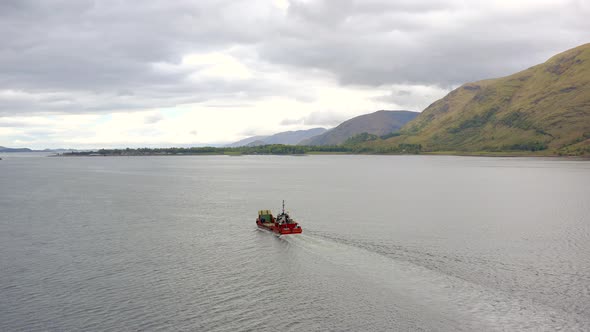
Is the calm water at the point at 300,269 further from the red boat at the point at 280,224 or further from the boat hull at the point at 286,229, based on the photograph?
the red boat at the point at 280,224

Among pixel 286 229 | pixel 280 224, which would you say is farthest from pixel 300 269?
pixel 280 224

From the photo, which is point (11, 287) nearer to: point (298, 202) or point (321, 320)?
point (321, 320)

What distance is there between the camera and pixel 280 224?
8194 centimetres

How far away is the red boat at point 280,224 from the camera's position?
80.8 meters

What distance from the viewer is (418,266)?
6006cm

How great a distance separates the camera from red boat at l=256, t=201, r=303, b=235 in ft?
265

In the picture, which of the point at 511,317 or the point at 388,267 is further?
the point at 388,267

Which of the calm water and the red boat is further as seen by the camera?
the red boat

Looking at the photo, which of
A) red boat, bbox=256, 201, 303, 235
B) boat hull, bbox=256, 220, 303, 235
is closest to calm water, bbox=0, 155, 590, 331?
boat hull, bbox=256, 220, 303, 235

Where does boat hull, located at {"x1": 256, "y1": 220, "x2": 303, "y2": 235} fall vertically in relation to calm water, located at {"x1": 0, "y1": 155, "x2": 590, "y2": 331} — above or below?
above

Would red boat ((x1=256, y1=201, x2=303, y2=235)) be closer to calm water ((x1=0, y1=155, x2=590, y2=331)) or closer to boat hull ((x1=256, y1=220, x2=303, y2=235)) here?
boat hull ((x1=256, y1=220, x2=303, y2=235))

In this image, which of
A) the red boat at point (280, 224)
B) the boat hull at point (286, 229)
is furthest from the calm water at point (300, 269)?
the red boat at point (280, 224)

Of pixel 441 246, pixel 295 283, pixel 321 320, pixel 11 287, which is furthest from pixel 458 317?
pixel 11 287

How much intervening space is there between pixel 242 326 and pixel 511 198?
385 feet
